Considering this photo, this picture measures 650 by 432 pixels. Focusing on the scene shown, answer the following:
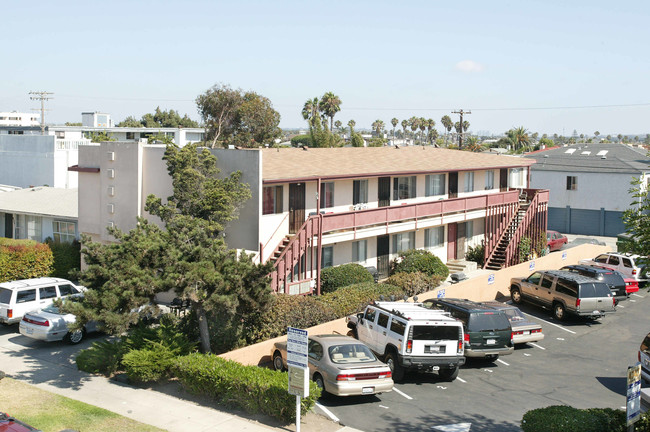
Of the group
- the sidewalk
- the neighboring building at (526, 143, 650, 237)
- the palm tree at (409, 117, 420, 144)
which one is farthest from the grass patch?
the palm tree at (409, 117, 420, 144)

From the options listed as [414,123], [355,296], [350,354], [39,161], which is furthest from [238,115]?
[414,123]

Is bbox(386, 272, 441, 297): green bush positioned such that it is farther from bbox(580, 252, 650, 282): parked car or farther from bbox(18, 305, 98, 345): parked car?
bbox(580, 252, 650, 282): parked car

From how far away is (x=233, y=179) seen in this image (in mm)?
23406

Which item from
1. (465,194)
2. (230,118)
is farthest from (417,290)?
(230,118)

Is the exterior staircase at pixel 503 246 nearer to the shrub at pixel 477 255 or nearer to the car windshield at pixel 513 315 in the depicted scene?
the shrub at pixel 477 255

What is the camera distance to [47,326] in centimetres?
2033

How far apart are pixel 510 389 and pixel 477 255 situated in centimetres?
1860

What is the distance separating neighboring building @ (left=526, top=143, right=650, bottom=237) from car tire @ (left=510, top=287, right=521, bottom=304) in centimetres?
2464

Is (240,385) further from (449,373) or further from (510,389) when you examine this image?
(510,389)

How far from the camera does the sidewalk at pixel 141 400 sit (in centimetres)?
1465

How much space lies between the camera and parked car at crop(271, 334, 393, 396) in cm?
1594

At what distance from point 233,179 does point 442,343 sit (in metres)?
9.29

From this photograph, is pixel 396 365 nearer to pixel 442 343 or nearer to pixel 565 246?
pixel 442 343

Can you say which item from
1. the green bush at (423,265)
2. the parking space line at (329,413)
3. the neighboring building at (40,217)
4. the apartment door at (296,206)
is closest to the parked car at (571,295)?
the green bush at (423,265)
